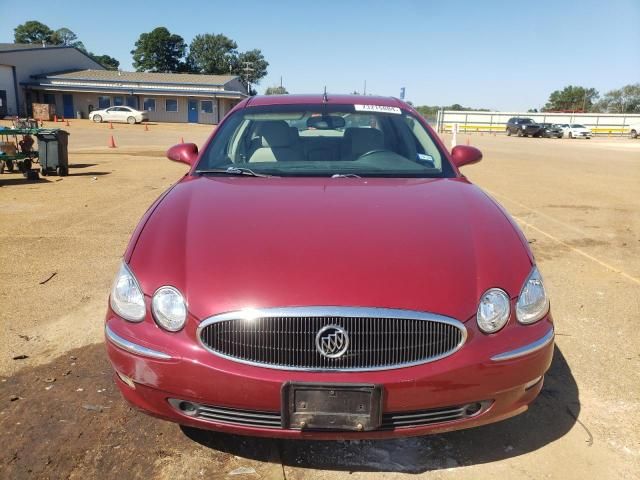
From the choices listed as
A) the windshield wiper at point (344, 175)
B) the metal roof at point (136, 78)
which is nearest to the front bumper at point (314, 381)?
the windshield wiper at point (344, 175)

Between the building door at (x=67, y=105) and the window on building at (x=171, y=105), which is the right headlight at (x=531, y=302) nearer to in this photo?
the window on building at (x=171, y=105)

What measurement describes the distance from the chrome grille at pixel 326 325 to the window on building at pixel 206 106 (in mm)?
49877

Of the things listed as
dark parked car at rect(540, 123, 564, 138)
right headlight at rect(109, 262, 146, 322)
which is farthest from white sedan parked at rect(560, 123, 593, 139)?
right headlight at rect(109, 262, 146, 322)

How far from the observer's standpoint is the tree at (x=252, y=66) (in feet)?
308

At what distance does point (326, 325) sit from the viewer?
1.97m

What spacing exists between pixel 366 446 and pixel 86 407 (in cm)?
149

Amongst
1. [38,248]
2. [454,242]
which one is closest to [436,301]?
[454,242]

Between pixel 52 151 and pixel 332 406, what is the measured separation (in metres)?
11.2

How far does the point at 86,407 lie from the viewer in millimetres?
2736

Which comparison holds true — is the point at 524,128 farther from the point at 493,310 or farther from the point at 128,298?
the point at 128,298

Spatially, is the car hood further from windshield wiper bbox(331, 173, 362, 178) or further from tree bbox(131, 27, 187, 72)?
tree bbox(131, 27, 187, 72)

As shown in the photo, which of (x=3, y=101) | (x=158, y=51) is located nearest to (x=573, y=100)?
(x=158, y=51)

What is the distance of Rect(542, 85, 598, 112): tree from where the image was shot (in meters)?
103

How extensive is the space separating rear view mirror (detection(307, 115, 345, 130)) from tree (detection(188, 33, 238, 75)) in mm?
96515
